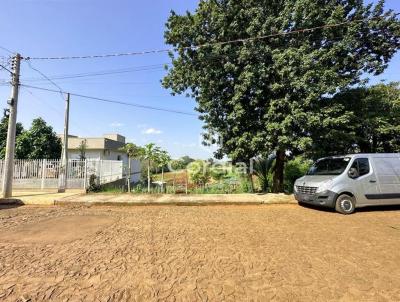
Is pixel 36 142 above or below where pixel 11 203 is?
above

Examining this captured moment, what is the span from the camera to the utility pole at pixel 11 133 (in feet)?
38.7

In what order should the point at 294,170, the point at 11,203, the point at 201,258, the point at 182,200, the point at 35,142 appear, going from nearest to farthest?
the point at 201,258 < the point at 182,200 < the point at 11,203 < the point at 294,170 < the point at 35,142

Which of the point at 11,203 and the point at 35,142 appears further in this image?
the point at 35,142

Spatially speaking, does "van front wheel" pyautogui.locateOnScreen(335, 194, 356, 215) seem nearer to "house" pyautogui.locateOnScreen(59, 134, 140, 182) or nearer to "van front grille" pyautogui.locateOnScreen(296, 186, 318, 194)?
"van front grille" pyautogui.locateOnScreen(296, 186, 318, 194)

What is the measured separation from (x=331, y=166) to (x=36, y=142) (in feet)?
71.3

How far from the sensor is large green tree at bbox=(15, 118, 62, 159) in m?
21.9

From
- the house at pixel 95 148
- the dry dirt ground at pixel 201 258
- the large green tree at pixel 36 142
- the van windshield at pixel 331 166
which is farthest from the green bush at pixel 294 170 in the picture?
the large green tree at pixel 36 142

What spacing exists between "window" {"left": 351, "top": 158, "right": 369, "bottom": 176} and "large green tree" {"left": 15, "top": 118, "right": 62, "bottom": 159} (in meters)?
22.2

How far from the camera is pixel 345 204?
876cm

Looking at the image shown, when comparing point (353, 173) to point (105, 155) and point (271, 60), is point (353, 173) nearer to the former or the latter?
point (271, 60)

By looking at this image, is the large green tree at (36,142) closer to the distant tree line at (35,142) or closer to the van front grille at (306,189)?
the distant tree line at (35,142)

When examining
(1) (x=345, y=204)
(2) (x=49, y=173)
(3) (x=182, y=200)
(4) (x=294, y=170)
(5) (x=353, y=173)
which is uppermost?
(2) (x=49, y=173)

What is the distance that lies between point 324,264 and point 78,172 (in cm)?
1323

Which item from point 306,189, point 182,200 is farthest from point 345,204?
point 182,200
